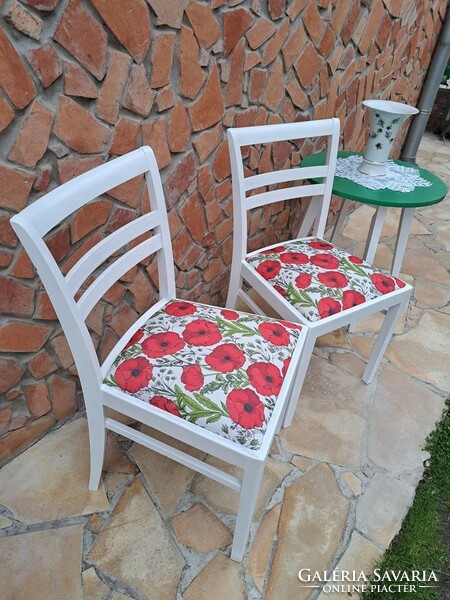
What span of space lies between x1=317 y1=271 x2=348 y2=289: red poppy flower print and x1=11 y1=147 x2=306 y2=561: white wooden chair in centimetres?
29

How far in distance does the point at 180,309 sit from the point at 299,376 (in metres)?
0.44

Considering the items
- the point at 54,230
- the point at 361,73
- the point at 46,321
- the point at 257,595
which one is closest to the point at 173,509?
the point at 257,595

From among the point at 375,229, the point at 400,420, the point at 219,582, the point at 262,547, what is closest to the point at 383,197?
the point at 375,229

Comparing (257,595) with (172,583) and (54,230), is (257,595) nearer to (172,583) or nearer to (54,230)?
(172,583)

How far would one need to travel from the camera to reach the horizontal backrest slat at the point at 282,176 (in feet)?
4.76

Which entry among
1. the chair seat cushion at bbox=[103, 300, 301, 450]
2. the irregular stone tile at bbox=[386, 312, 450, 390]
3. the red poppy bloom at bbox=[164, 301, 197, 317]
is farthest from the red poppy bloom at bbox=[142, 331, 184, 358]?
the irregular stone tile at bbox=[386, 312, 450, 390]

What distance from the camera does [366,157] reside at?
185 centimetres

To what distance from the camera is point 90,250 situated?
992 millimetres

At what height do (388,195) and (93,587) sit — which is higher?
(388,195)

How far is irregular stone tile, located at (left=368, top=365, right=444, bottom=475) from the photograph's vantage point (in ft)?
4.92

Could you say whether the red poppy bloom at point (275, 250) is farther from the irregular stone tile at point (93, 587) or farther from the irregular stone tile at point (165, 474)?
the irregular stone tile at point (93, 587)

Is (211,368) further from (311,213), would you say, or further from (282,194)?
(311,213)

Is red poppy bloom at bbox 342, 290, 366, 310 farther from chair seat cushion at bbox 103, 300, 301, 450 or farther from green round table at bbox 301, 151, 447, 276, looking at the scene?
green round table at bbox 301, 151, 447, 276

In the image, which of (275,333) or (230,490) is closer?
(275,333)
